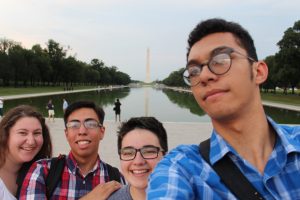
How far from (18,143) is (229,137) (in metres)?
2.17

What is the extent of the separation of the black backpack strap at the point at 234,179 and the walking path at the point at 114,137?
7.69 metres

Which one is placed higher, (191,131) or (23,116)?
(23,116)

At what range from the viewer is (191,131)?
15562 millimetres

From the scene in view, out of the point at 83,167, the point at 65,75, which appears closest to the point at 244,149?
the point at 83,167

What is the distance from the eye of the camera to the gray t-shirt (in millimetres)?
2218

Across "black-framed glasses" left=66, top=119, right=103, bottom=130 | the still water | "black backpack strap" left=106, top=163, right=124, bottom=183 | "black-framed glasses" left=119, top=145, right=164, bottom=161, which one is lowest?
the still water

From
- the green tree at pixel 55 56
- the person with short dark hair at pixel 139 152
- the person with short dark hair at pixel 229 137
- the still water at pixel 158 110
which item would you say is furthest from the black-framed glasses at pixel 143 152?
the green tree at pixel 55 56

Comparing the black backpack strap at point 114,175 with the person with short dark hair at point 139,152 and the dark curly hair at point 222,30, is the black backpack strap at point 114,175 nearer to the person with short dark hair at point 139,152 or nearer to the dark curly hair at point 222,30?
the person with short dark hair at point 139,152

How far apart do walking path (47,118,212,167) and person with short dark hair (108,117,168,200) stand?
6.82 meters

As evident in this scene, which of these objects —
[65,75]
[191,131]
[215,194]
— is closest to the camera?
[215,194]

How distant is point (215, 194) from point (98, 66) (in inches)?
5790

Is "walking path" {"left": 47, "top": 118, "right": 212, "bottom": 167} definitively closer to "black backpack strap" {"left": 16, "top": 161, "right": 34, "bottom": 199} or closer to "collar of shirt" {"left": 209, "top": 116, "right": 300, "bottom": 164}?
"black backpack strap" {"left": 16, "top": 161, "right": 34, "bottom": 199}

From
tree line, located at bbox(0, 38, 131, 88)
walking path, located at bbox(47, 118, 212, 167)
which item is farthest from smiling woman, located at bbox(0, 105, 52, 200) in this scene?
tree line, located at bbox(0, 38, 131, 88)

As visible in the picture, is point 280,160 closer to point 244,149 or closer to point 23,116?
point 244,149
